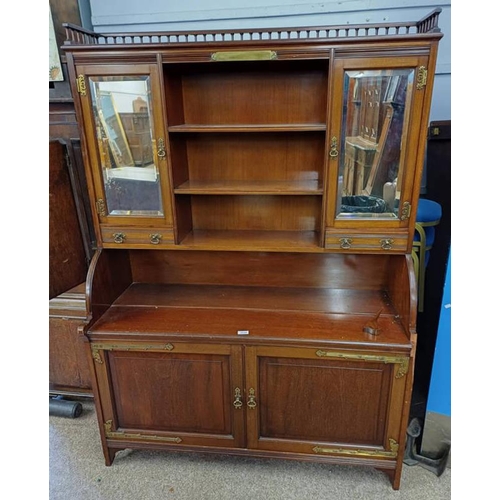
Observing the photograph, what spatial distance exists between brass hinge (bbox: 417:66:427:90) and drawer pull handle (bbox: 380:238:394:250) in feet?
1.80

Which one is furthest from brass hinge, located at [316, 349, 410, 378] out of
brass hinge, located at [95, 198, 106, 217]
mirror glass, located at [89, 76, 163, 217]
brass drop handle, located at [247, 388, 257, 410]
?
brass hinge, located at [95, 198, 106, 217]

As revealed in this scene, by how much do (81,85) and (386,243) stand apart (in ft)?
4.30

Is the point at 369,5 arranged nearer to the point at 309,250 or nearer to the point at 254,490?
the point at 309,250

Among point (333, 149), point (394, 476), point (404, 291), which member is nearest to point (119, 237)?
point (333, 149)

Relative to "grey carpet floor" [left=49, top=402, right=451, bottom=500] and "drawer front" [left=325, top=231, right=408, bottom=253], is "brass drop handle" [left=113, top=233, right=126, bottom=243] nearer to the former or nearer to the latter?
"drawer front" [left=325, top=231, right=408, bottom=253]

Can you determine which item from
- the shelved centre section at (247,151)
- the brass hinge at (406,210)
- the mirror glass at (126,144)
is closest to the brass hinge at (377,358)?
the shelved centre section at (247,151)

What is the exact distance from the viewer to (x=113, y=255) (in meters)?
1.71

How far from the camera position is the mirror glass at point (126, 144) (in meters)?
1.41

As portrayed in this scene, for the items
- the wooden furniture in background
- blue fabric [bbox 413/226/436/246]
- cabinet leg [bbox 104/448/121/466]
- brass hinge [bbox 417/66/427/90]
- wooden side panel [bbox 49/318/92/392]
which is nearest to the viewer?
brass hinge [bbox 417/66/427/90]

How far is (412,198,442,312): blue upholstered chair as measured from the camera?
1981 mm

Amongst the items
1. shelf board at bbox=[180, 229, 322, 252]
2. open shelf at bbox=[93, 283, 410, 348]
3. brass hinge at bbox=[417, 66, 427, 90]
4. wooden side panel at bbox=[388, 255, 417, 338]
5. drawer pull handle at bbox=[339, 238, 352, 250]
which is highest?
brass hinge at bbox=[417, 66, 427, 90]

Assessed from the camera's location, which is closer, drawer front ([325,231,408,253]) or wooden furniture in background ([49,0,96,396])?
drawer front ([325,231,408,253])

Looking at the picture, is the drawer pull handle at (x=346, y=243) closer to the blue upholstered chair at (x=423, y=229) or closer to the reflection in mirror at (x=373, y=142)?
the reflection in mirror at (x=373, y=142)

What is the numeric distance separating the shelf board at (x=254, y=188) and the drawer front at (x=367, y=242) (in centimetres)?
20
